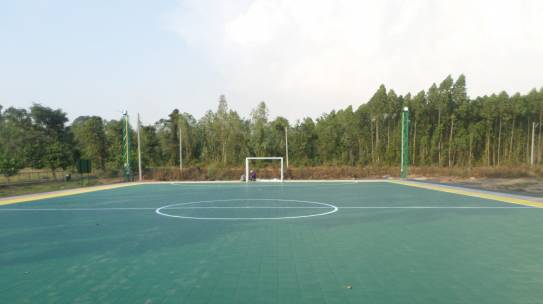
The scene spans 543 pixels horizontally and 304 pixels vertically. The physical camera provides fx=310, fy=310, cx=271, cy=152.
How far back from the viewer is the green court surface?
9.95ft

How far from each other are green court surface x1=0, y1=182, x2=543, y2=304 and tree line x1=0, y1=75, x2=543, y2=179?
22468mm

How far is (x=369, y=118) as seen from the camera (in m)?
33.1

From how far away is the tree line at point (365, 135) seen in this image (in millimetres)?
29781

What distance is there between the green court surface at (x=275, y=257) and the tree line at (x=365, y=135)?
73.7ft

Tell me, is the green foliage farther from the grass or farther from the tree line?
the tree line

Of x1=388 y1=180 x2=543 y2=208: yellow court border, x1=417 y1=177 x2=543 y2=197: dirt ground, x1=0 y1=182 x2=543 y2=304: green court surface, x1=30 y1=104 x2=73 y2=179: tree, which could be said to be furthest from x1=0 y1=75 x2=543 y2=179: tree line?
x1=0 y1=182 x2=543 y2=304: green court surface

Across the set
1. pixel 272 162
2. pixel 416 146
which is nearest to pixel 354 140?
pixel 416 146

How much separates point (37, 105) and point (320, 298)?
36.7 m

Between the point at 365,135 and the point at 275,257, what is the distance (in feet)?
99.3

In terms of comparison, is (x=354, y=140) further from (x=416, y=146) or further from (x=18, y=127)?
(x=18, y=127)

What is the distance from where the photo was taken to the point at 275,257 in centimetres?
414

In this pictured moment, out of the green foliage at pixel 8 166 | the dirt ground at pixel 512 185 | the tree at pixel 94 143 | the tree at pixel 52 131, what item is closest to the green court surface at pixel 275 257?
the dirt ground at pixel 512 185

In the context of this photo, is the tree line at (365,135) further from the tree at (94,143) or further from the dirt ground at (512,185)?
the dirt ground at (512,185)

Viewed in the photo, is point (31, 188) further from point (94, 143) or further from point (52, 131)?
point (52, 131)
